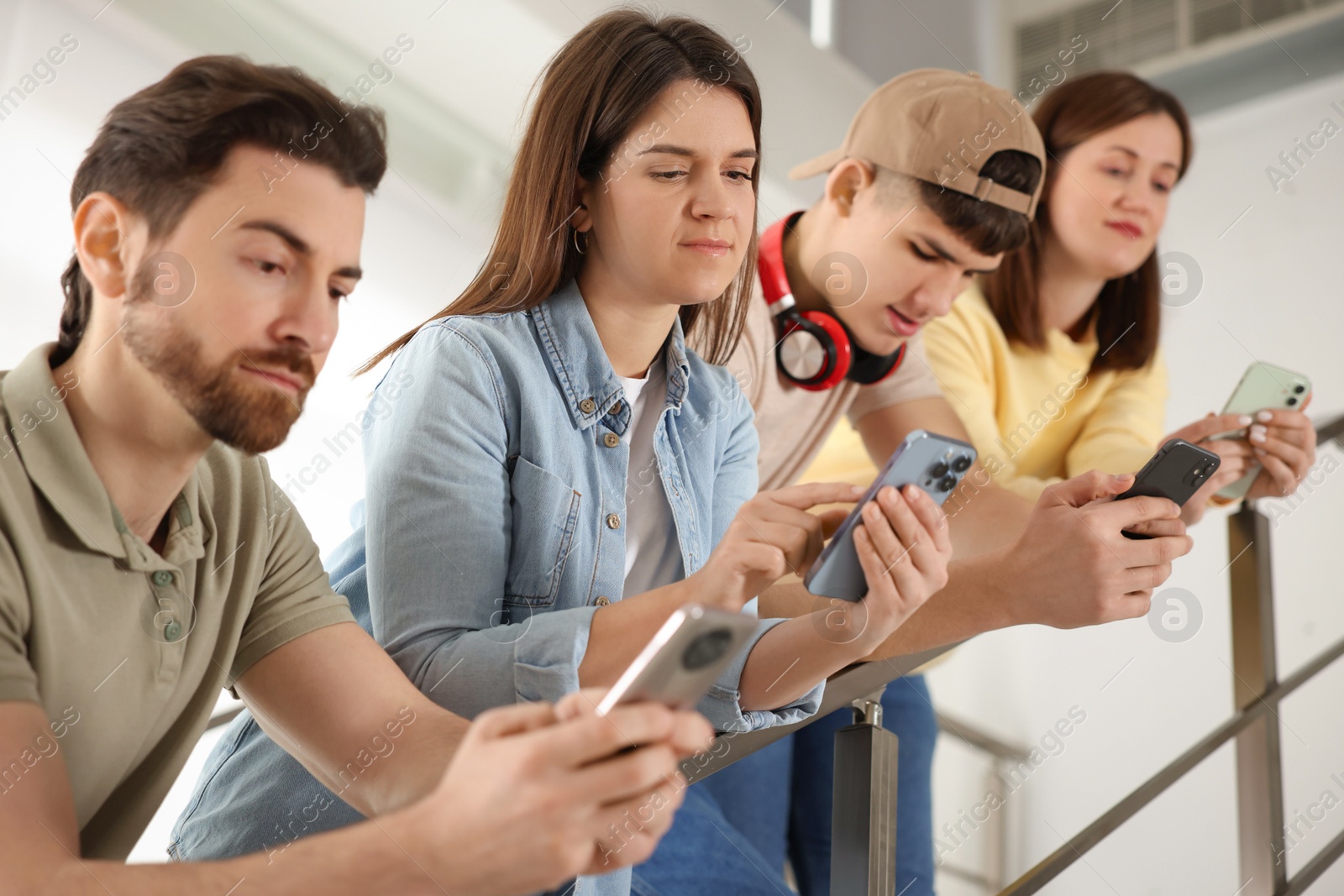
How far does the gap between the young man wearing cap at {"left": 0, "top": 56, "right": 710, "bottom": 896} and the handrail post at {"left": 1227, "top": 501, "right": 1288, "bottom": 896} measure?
3.27 ft

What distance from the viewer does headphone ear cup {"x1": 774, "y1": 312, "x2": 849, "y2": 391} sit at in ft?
4.54

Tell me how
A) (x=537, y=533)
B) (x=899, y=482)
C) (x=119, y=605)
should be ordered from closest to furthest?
(x=119, y=605) < (x=899, y=482) < (x=537, y=533)

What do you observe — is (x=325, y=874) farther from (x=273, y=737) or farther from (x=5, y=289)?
(x=5, y=289)

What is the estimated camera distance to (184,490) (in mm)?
766

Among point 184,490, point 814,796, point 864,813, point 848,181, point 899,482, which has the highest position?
point 848,181

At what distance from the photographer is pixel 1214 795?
3.00 m

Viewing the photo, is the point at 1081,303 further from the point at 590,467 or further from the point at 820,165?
the point at 590,467

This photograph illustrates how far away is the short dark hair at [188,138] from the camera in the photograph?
2.44ft

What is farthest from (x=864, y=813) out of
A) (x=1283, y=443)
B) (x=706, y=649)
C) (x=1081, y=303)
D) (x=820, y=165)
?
(x=1081, y=303)

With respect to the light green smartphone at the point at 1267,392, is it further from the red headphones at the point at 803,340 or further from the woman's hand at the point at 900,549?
the woman's hand at the point at 900,549

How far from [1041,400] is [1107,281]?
231mm

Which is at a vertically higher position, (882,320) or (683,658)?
(882,320)

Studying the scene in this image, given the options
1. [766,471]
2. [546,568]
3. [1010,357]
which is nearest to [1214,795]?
[1010,357]

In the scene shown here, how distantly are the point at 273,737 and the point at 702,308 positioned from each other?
0.57 meters
